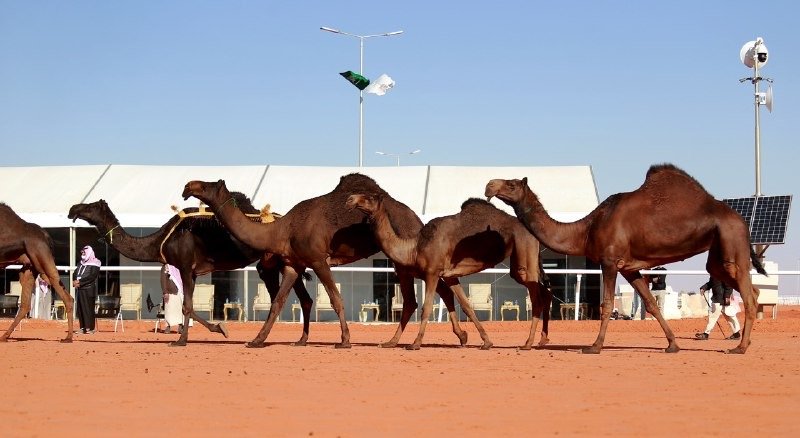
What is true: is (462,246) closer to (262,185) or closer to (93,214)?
(93,214)

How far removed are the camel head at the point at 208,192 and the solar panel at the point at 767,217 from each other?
1467cm

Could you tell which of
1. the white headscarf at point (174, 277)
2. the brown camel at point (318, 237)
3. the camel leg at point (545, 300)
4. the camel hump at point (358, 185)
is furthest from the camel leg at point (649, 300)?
the white headscarf at point (174, 277)

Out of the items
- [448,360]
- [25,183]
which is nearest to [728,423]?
[448,360]

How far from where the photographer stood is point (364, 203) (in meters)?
17.6

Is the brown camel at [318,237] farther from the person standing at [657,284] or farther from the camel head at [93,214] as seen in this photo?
the person standing at [657,284]

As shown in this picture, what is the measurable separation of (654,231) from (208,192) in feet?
21.7

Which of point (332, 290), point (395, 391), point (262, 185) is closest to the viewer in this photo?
point (395, 391)

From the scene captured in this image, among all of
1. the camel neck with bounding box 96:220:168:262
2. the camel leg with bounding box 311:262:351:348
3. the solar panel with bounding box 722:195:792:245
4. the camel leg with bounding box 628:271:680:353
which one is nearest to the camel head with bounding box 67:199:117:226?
the camel neck with bounding box 96:220:168:262

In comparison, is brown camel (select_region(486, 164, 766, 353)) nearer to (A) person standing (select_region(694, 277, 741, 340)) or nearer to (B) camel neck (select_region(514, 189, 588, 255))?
(B) camel neck (select_region(514, 189, 588, 255))

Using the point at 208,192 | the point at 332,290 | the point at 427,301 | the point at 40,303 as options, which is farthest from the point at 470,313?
the point at 40,303

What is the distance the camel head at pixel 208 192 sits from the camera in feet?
61.1

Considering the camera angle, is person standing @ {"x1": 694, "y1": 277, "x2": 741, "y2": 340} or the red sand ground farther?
person standing @ {"x1": 694, "y1": 277, "x2": 741, "y2": 340}

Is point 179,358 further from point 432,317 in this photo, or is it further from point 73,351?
point 432,317

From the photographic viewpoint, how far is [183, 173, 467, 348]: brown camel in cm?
1844
